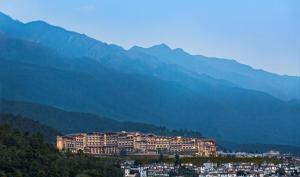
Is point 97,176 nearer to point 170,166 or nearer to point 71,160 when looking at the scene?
point 71,160

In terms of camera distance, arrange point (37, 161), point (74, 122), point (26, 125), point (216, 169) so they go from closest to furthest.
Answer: point (37, 161) → point (216, 169) → point (26, 125) → point (74, 122)

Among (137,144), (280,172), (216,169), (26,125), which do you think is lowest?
(280,172)

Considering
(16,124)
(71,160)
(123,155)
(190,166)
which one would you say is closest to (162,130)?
(123,155)

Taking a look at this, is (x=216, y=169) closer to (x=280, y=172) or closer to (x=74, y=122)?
(x=280, y=172)

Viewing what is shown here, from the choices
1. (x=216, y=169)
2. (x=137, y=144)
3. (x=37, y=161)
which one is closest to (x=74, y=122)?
(x=137, y=144)

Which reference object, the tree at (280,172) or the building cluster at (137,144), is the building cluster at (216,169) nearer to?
Answer: the tree at (280,172)

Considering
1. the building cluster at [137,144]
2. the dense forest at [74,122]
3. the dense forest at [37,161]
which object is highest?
the dense forest at [74,122]

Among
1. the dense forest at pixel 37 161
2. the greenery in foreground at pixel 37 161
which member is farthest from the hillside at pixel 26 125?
the greenery in foreground at pixel 37 161
